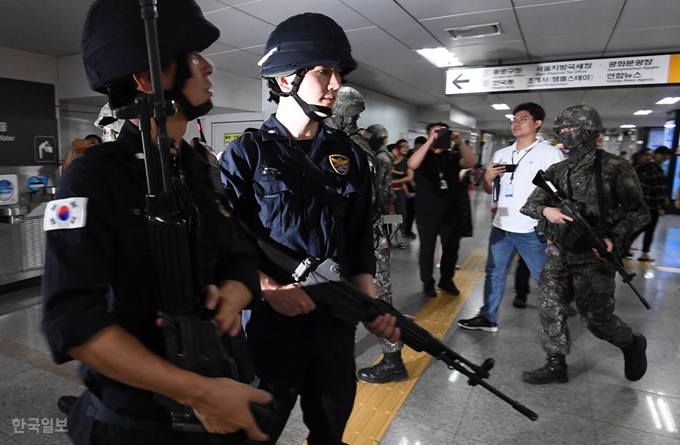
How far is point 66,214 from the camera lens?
0.70m

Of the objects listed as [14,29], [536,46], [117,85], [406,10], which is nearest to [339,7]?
[406,10]

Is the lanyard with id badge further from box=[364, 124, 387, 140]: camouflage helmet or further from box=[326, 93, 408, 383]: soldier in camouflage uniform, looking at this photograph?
box=[326, 93, 408, 383]: soldier in camouflage uniform

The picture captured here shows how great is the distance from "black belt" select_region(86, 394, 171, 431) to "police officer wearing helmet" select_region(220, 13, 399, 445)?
504 mm

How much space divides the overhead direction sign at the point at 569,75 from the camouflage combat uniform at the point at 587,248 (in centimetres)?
328

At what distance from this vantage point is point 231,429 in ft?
2.31

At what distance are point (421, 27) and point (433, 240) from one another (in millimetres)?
Result: 2359

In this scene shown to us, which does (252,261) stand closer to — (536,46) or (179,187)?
(179,187)

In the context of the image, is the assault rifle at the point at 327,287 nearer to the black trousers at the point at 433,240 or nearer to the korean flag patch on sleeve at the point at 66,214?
the korean flag patch on sleeve at the point at 66,214

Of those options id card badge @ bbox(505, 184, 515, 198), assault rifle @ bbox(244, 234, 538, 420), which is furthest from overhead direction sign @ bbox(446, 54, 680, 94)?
assault rifle @ bbox(244, 234, 538, 420)

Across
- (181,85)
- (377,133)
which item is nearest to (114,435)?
(181,85)

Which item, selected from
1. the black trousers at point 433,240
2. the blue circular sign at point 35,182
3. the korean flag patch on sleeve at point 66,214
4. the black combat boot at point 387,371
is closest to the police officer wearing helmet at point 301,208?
the korean flag patch on sleeve at point 66,214

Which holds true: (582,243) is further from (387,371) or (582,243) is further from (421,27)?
(421,27)

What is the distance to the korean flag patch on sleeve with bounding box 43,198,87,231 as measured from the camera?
27.2 inches

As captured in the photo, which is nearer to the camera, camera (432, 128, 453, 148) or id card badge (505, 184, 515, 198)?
id card badge (505, 184, 515, 198)
